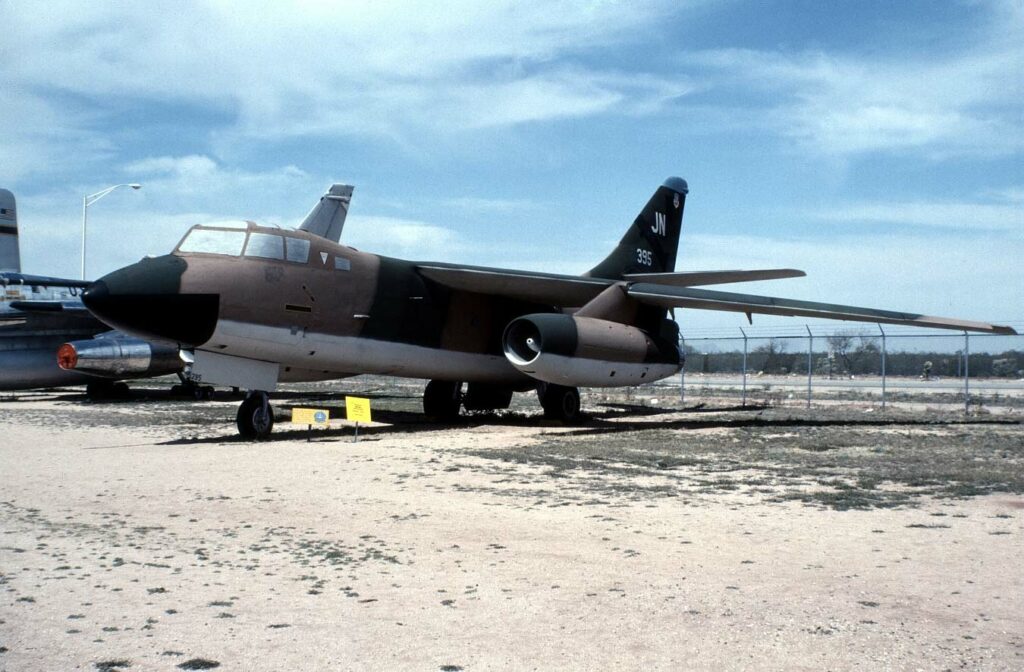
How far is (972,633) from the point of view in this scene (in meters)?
4.39

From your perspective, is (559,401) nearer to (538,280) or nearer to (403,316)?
(538,280)

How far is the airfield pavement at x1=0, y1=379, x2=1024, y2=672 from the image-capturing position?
4.20 meters

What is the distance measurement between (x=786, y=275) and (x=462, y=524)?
12304 mm

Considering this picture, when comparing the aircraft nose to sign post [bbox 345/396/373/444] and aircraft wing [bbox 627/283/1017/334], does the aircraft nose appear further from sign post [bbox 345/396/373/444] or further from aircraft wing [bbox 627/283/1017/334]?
aircraft wing [bbox 627/283/1017/334]

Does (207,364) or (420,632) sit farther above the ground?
(207,364)

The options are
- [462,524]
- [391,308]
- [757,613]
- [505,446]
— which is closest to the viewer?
[757,613]

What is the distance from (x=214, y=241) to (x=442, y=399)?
22.5ft

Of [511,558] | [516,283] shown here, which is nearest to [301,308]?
[516,283]

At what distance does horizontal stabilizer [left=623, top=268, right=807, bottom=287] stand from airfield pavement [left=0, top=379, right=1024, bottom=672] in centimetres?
586

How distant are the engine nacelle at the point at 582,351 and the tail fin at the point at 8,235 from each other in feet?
66.7

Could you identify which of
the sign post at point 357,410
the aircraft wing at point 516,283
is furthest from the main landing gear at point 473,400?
the sign post at point 357,410

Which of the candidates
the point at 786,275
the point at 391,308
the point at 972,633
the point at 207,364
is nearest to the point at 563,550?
the point at 972,633

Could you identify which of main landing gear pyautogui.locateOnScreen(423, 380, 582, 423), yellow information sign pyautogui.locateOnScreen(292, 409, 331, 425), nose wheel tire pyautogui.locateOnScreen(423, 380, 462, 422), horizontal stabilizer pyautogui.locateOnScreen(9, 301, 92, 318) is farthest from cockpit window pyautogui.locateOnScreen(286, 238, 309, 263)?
horizontal stabilizer pyautogui.locateOnScreen(9, 301, 92, 318)

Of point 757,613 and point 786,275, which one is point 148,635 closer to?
point 757,613
